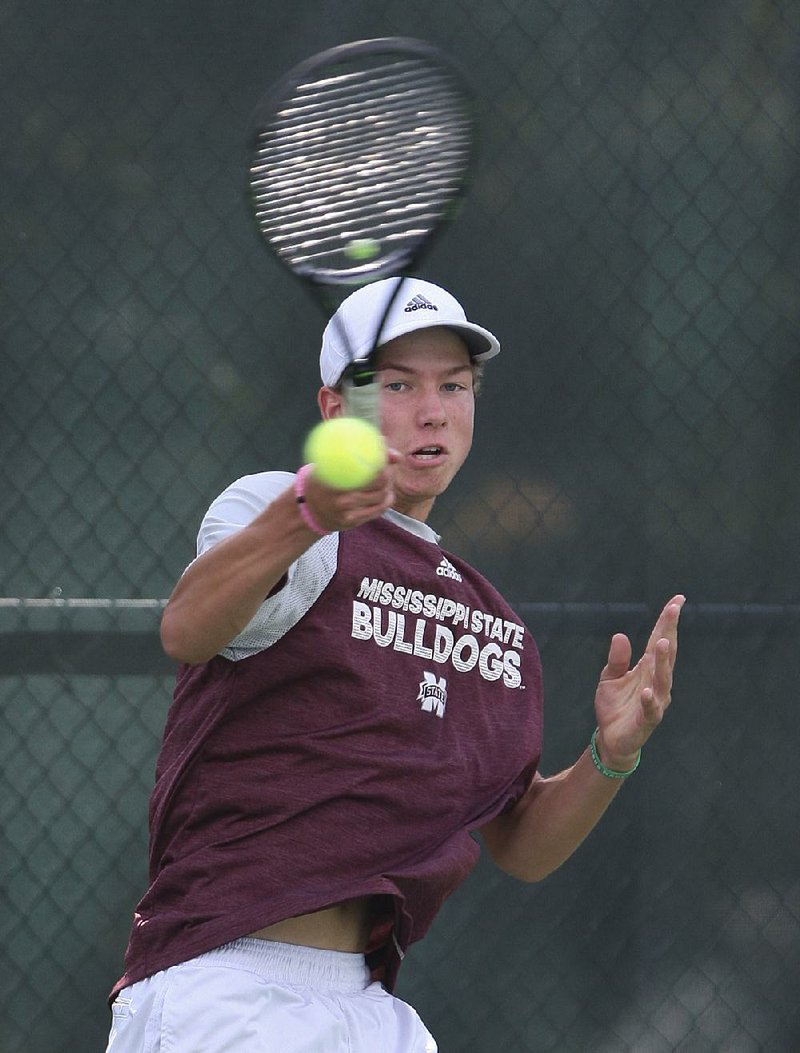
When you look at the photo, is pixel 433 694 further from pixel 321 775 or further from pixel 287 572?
pixel 287 572

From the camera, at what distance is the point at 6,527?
9.95 ft

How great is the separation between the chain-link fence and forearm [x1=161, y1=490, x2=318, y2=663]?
58.5 inches

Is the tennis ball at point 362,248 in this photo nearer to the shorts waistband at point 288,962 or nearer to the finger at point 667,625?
the finger at point 667,625

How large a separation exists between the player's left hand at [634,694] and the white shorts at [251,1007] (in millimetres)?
458

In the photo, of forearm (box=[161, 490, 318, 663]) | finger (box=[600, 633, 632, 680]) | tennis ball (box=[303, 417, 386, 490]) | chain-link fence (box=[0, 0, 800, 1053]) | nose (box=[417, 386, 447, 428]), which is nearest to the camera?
tennis ball (box=[303, 417, 386, 490])

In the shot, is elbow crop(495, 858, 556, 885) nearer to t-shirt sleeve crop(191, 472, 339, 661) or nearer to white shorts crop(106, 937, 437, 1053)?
white shorts crop(106, 937, 437, 1053)

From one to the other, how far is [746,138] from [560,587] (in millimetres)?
1009

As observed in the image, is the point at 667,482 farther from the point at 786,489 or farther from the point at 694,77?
the point at 694,77

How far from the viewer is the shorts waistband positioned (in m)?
1.76

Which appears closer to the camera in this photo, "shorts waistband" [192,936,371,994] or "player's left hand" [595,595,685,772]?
"shorts waistband" [192,936,371,994]

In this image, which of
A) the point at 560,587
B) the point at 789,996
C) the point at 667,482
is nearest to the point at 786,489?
the point at 667,482

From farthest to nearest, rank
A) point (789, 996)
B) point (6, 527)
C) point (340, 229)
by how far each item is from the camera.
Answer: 1. point (789, 996)
2. point (6, 527)
3. point (340, 229)

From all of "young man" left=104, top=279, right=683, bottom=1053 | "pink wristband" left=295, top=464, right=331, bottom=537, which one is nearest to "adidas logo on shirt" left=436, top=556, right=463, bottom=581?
"young man" left=104, top=279, right=683, bottom=1053

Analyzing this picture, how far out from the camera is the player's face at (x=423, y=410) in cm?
196
